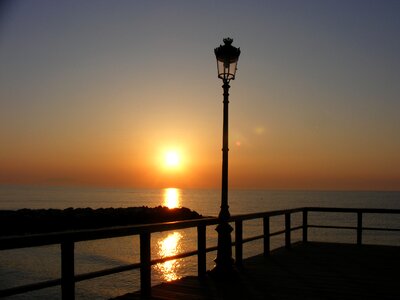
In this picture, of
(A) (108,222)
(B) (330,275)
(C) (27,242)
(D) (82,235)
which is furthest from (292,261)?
(A) (108,222)

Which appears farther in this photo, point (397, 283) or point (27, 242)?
point (397, 283)

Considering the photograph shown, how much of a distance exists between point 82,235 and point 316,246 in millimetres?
8807

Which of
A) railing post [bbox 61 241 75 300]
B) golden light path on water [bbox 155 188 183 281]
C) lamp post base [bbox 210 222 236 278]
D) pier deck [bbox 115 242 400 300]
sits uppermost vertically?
railing post [bbox 61 241 75 300]

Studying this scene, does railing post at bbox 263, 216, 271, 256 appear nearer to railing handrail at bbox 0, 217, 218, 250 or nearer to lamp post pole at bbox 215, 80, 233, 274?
lamp post pole at bbox 215, 80, 233, 274

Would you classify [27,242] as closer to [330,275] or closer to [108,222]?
[330,275]

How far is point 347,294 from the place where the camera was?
717 cm

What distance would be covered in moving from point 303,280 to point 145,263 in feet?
10.0

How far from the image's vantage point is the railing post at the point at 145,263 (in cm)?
663

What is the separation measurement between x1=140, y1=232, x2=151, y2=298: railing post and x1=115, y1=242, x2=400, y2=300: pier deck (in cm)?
12

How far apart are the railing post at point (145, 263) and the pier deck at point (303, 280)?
12 centimetres

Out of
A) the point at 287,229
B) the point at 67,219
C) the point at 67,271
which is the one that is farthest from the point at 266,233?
the point at 67,219

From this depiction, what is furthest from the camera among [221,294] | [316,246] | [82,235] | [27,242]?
[316,246]

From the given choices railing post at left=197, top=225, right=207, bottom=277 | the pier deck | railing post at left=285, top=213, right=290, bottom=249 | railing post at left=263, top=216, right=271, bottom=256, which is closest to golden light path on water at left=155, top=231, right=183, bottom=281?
railing post at left=285, top=213, right=290, bottom=249

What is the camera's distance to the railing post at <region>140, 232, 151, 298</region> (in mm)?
6629
